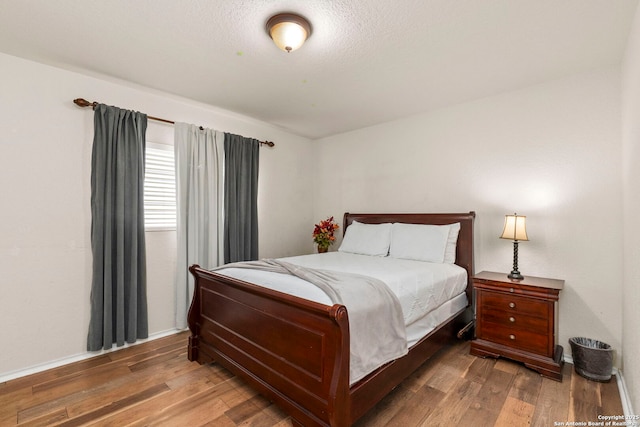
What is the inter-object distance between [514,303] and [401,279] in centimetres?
107

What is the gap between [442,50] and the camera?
7.37ft

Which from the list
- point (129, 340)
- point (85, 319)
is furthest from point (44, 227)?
point (129, 340)

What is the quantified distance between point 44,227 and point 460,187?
12.7ft

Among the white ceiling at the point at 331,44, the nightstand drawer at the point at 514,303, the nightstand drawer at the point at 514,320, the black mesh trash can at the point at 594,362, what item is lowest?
the black mesh trash can at the point at 594,362

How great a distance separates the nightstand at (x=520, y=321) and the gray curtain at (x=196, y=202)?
2.73 meters

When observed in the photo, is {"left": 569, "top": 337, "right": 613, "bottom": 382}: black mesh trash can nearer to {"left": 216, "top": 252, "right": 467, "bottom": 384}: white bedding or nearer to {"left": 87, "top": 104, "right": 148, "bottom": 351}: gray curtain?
{"left": 216, "top": 252, "right": 467, "bottom": 384}: white bedding

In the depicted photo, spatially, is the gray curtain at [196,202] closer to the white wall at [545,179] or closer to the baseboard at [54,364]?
the baseboard at [54,364]

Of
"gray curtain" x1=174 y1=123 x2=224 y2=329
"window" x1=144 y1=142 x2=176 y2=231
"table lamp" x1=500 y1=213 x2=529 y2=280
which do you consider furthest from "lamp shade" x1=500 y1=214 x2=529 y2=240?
"window" x1=144 y1=142 x2=176 y2=231

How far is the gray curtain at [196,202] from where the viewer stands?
318cm

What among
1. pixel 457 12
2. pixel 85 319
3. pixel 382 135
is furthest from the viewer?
pixel 382 135

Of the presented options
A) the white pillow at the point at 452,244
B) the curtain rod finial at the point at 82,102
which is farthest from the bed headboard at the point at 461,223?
the curtain rod finial at the point at 82,102

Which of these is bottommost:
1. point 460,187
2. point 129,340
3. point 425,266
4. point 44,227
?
point 129,340

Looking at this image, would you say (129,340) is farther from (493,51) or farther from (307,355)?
(493,51)

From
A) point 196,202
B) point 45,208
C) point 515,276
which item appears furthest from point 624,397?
point 45,208
